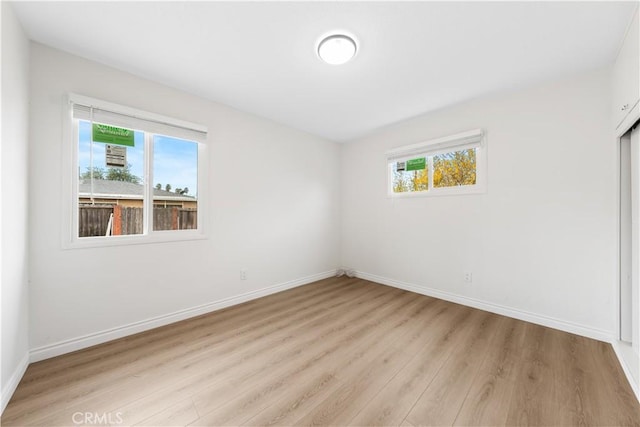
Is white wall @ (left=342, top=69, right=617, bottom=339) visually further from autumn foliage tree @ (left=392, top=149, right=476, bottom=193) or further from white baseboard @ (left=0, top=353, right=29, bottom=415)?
white baseboard @ (left=0, top=353, right=29, bottom=415)

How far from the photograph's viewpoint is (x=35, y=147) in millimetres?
1840

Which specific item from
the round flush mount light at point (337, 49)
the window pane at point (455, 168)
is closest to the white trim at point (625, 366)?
the window pane at point (455, 168)

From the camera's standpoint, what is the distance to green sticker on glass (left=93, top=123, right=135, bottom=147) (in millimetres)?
2137

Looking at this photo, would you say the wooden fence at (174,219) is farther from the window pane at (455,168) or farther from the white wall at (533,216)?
the window pane at (455,168)

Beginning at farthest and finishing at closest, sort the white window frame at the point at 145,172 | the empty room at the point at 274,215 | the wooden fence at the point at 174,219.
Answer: the wooden fence at the point at 174,219, the white window frame at the point at 145,172, the empty room at the point at 274,215

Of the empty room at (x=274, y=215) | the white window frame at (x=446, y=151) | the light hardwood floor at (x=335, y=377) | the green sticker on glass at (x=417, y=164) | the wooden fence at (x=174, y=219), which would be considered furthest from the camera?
the green sticker on glass at (x=417, y=164)

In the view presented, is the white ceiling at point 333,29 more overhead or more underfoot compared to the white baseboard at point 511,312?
more overhead

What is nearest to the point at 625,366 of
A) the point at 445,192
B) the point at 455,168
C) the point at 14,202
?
the point at 445,192

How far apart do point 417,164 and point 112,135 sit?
3.55 m

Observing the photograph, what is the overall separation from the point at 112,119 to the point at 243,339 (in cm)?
233

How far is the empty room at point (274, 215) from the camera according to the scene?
60.4 inches

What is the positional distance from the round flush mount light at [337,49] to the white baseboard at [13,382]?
306 cm

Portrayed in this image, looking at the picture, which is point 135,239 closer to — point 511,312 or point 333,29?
point 333,29

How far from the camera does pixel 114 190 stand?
2.25 metres
